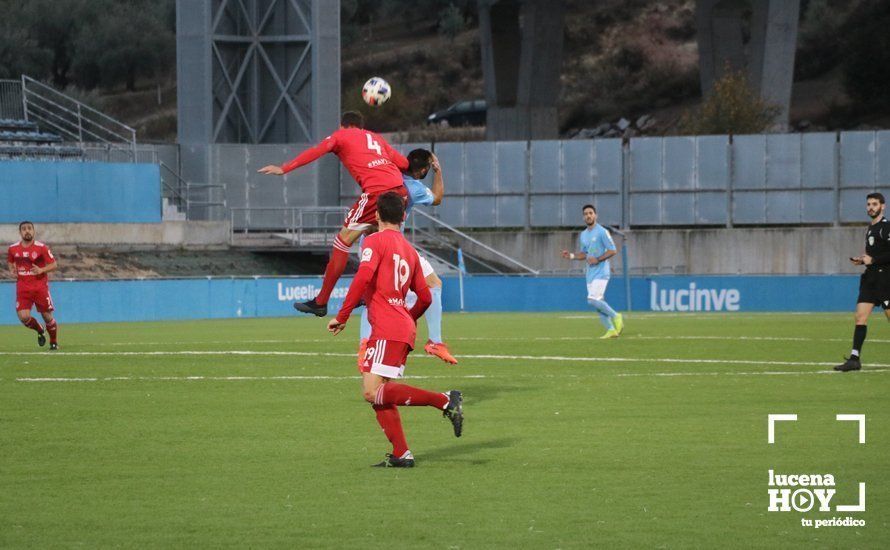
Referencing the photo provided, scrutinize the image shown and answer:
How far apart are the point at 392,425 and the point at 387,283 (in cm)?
103

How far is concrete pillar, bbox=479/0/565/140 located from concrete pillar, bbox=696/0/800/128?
668 cm

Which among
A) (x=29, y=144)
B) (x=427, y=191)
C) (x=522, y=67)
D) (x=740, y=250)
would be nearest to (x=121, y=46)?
(x=522, y=67)

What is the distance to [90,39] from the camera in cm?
10388

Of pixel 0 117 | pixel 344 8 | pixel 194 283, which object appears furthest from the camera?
pixel 344 8

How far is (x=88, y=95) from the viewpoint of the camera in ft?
309

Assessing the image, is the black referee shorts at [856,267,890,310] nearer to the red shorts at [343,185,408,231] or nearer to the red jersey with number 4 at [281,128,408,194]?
the red shorts at [343,185,408,231]

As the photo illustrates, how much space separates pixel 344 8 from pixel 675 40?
26.8 m

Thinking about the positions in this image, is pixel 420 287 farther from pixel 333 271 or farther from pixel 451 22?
pixel 451 22

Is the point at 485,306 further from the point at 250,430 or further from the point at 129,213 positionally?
the point at 250,430

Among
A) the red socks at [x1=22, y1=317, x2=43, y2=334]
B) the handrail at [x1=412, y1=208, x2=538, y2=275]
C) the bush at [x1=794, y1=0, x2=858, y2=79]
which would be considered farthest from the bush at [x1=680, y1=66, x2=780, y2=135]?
the red socks at [x1=22, y1=317, x2=43, y2=334]

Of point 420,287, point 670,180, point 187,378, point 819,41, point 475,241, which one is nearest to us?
point 420,287

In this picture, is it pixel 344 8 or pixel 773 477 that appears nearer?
pixel 773 477

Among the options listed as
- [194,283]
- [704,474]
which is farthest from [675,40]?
[704,474]

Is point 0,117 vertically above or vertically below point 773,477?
above
